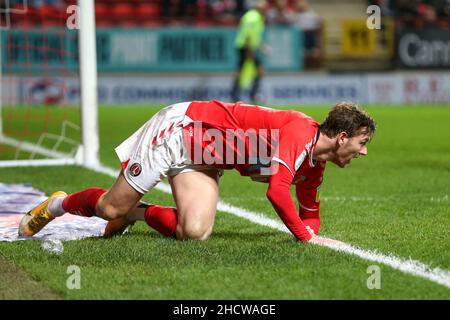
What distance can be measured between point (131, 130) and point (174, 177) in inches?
362

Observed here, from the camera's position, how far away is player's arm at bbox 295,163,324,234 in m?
5.74

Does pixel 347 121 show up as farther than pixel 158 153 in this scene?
No

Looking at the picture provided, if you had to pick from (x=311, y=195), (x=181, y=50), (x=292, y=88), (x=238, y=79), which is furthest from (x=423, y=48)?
(x=311, y=195)

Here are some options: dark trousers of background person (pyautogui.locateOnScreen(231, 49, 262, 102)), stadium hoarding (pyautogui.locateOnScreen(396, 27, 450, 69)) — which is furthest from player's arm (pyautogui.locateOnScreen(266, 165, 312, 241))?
stadium hoarding (pyautogui.locateOnScreen(396, 27, 450, 69))

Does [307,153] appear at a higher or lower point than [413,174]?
higher

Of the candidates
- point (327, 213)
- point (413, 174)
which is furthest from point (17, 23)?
point (327, 213)

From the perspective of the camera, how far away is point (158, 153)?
5676mm

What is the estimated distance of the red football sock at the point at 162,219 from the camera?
5.79 meters

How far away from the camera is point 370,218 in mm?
6773

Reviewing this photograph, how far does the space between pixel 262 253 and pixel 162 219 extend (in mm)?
742

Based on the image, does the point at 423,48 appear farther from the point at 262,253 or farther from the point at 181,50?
the point at 262,253

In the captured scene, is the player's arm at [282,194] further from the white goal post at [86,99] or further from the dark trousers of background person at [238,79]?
the dark trousers of background person at [238,79]
